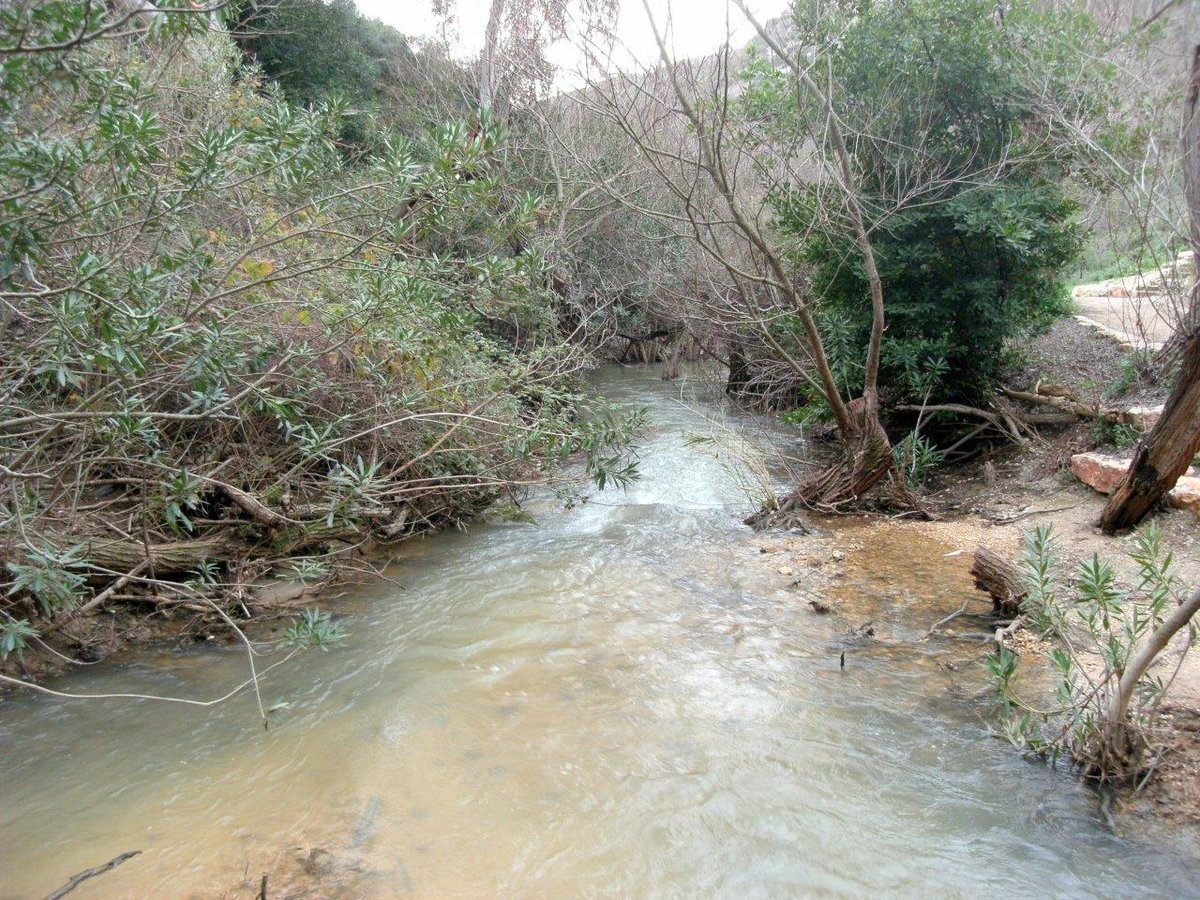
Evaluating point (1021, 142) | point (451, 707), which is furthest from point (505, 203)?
point (451, 707)

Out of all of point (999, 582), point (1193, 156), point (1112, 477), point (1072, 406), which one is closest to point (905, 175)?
point (1072, 406)

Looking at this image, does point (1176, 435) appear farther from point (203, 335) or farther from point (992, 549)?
point (203, 335)

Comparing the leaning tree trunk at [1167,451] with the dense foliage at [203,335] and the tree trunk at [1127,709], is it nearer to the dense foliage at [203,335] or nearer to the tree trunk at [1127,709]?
the tree trunk at [1127,709]

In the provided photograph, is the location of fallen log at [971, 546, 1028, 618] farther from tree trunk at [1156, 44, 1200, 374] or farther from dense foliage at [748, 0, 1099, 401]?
dense foliage at [748, 0, 1099, 401]

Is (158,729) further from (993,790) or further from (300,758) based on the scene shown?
(993,790)

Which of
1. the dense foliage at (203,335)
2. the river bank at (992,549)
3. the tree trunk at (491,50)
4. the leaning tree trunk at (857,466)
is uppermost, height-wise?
the tree trunk at (491,50)

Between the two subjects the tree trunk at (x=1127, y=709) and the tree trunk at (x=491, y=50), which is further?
the tree trunk at (x=491, y=50)

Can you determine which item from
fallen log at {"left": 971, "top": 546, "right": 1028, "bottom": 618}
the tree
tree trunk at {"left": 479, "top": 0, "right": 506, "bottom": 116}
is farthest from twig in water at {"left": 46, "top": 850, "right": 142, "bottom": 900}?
tree trunk at {"left": 479, "top": 0, "right": 506, "bottom": 116}

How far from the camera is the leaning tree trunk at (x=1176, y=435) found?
5.41 metres

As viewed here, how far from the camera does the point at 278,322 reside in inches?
245

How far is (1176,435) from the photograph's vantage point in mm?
5789

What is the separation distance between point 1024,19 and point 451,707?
29.1ft

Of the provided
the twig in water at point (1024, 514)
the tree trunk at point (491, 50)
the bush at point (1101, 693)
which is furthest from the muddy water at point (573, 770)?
the tree trunk at point (491, 50)

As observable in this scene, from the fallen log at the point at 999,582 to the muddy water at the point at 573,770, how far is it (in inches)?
8.7
